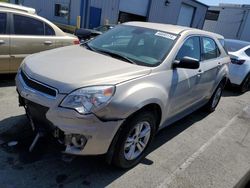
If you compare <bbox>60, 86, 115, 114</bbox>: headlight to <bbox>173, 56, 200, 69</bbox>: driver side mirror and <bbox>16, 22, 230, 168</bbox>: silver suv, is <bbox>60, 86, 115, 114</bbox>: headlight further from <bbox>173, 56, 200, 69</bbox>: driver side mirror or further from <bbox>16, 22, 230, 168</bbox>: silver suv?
<bbox>173, 56, 200, 69</bbox>: driver side mirror

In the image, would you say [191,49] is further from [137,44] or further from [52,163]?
[52,163]

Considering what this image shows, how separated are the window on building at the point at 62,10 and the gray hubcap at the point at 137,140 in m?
20.8

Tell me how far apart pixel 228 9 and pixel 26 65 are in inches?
1387

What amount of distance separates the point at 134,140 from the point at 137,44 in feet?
4.59

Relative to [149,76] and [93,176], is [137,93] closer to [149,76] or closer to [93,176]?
[149,76]

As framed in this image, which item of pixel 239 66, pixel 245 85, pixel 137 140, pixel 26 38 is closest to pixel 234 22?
pixel 245 85

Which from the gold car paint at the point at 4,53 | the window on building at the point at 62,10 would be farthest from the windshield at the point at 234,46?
the window on building at the point at 62,10

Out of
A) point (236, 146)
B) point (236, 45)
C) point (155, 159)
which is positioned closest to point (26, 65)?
point (155, 159)

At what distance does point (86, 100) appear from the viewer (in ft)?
8.57

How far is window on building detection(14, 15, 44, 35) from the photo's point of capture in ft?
17.5

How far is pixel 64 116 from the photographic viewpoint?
259cm

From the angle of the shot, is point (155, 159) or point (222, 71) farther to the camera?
point (222, 71)

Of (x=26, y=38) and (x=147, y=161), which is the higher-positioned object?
(x=26, y=38)

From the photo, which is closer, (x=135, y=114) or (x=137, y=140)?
(x=135, y=114)
